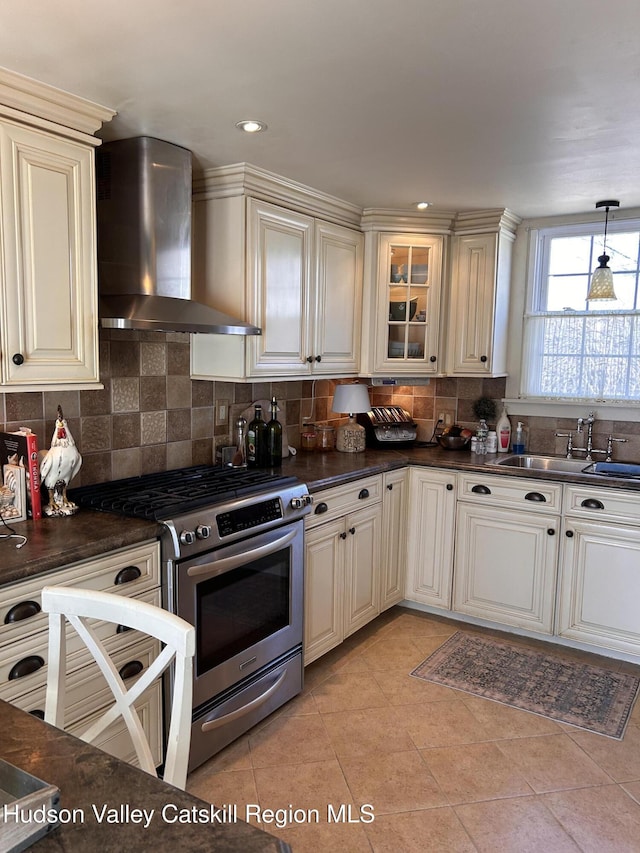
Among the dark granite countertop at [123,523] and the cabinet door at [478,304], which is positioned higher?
the cabinet door at [478,304]

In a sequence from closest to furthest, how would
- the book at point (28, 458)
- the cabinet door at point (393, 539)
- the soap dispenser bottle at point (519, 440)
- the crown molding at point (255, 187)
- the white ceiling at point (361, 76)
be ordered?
the white ceiling at point (361, 76) → the book at point (28, 458) → the crown molding at point (255, 187) → the cabinet door at point (393, 539) → the soap dispenser bottle at point (519, 440)

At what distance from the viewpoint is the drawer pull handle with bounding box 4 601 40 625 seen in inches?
66.2

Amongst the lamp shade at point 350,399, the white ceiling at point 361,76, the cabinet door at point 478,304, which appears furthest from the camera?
the cabinet door at point 478,304

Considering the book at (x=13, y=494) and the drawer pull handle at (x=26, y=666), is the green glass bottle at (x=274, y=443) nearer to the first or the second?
the book at (x=13, y=494)

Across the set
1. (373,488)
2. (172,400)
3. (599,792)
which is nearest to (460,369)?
(373,488)

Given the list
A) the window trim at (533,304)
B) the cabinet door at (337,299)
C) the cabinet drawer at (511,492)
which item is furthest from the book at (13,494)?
the window trim at (533,304)

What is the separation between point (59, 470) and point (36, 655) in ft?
2.16

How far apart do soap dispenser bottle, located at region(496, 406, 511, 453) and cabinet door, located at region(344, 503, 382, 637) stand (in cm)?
100

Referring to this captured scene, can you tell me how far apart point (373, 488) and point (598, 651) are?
1.44 m

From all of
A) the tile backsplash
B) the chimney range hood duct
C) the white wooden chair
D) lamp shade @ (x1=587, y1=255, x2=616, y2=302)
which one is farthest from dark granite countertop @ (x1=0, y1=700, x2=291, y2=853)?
lamp shade @ (x1=587, y1=255, x2=616, y2=302)

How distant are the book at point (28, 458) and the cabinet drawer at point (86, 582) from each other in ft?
1.32

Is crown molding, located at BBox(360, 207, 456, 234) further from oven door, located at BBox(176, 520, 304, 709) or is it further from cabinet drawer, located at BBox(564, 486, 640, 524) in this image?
oven door, located at BBox(176, 520, 304, 709)

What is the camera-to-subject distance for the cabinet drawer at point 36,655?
170cm

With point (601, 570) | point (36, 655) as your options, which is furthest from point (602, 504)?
point (36, 655)
